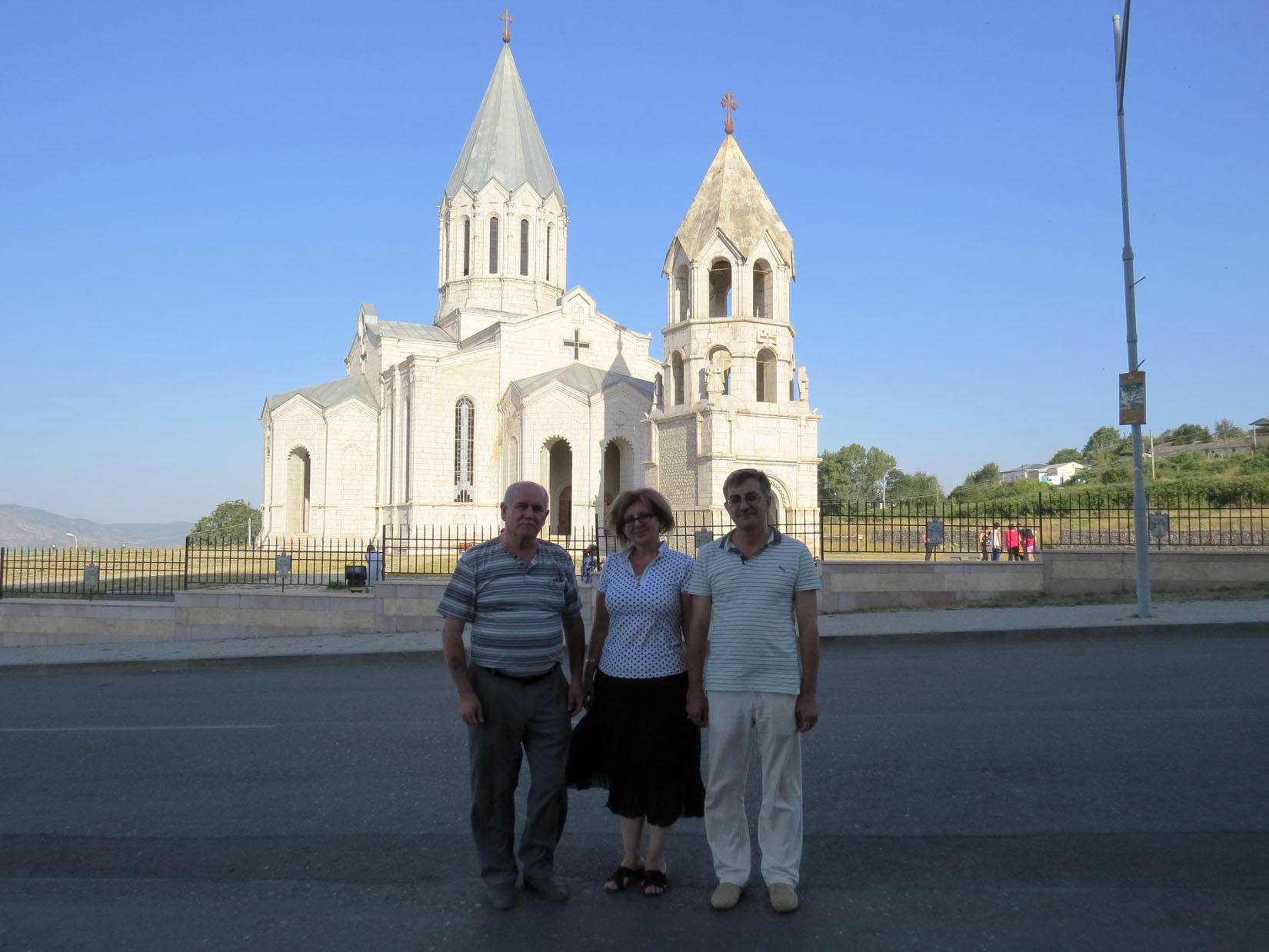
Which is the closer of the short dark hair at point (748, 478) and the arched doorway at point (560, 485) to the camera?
the short dark hair at point (748, 478)

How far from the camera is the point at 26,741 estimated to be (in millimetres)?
7133

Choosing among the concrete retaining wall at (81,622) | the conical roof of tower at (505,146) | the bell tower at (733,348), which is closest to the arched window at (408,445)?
the conical roof of tower at (505,146)

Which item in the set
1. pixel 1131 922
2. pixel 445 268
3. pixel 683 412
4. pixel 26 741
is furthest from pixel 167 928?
pixel 445 268

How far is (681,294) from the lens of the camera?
95.6 feet

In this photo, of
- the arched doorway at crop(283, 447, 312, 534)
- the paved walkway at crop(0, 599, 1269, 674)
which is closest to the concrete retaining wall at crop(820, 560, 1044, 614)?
the paved walkway at crop(0, 599, 1269, 674)

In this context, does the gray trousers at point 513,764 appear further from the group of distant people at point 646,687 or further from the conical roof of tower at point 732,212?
the conical roof of tower at point 732,212

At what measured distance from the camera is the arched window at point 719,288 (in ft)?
94.8

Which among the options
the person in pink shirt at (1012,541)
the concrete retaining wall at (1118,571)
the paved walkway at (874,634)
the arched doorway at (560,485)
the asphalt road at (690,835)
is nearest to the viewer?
the asphalt road at (690,835)

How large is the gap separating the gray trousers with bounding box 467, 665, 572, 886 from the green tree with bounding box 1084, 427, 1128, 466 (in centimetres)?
7907

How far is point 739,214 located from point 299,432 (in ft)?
74.8

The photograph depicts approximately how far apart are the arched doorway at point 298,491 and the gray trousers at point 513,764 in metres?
40.2

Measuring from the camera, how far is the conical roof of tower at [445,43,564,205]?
4450 cm

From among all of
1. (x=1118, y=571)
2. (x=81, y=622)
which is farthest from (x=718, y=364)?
(x=81, y=622)

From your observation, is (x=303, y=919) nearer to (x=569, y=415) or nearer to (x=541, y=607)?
(x=541, y=607)
